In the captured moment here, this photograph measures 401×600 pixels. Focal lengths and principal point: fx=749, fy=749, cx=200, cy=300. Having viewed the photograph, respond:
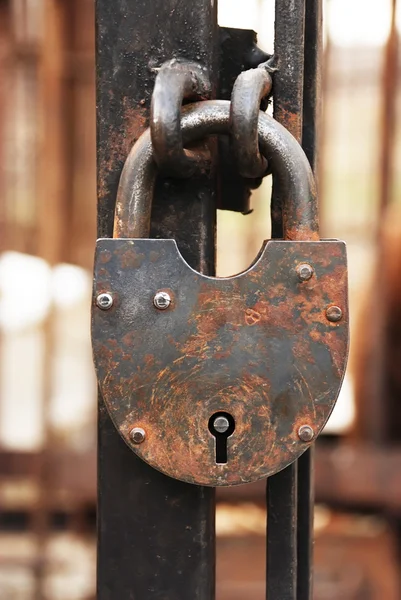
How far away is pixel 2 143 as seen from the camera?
347 cm

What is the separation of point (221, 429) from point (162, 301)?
0.07 meters

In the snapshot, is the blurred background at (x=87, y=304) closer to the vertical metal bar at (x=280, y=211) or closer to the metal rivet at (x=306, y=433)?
the vertical metal bar at (x=280, y=211)

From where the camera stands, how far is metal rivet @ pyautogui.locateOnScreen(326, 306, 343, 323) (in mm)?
366

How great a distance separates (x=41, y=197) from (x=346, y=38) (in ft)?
5.31

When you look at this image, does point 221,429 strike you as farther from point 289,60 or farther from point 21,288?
point 21,288

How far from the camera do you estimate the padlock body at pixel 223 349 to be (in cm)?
37

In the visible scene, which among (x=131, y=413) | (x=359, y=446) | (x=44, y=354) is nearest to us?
(x=131, y=413)

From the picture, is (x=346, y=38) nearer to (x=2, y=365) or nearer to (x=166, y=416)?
(x=2, y=365)

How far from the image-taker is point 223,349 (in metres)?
0.37

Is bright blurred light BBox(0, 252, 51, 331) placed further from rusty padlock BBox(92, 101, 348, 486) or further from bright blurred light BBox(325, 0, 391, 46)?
rusty padlock BBox(92, 101, 348, 486)

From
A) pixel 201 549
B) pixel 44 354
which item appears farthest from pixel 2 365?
pixel 201 549

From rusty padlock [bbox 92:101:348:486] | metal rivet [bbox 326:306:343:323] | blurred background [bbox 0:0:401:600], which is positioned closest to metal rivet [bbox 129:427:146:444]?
rusty padlock [bbox 92:101:348:486]

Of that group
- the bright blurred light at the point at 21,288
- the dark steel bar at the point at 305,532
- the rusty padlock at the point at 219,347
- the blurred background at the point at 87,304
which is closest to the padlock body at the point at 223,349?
the rusty padlock at the point at 219,347

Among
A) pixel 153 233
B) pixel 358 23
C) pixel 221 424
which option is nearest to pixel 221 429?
pixel 221 424
